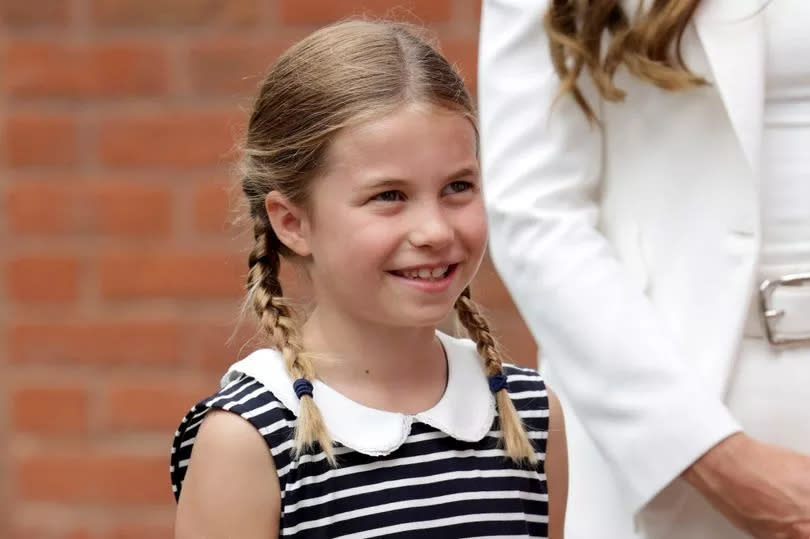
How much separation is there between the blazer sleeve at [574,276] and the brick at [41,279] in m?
1.86

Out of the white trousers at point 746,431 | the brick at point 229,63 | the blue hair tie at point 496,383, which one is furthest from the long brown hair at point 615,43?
the brick at point 229,63

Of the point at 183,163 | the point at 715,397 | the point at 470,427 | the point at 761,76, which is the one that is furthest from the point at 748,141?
the point at 183,163

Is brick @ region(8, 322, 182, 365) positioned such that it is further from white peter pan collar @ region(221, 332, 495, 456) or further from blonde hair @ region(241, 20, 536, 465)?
white peter pan collar @ region(221, 332, 495, 456)

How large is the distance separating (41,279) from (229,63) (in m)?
0.64

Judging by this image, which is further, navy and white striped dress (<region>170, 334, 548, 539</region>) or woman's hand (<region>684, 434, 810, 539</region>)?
navy and white striped dress (<region>170, 334, 548, 539</region>)

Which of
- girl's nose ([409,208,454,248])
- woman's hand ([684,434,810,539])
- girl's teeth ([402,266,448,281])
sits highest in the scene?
girl's nose ([409,208,454,248])

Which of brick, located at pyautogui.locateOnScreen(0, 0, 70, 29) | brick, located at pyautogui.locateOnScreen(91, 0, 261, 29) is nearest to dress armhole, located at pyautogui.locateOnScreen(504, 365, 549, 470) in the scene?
brick, located at pyautogui.locateOnScreen(91, 0, 261, 29)

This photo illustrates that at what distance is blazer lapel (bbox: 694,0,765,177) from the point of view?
71.3 inches

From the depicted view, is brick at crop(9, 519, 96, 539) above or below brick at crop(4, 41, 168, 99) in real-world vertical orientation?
below

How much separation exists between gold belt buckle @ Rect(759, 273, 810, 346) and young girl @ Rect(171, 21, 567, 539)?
1.25 ft

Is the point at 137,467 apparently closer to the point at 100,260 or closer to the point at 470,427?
the point at 100,260

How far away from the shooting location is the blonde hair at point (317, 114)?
2088mm

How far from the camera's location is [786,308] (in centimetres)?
184

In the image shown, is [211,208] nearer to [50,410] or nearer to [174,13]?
[174,13]
